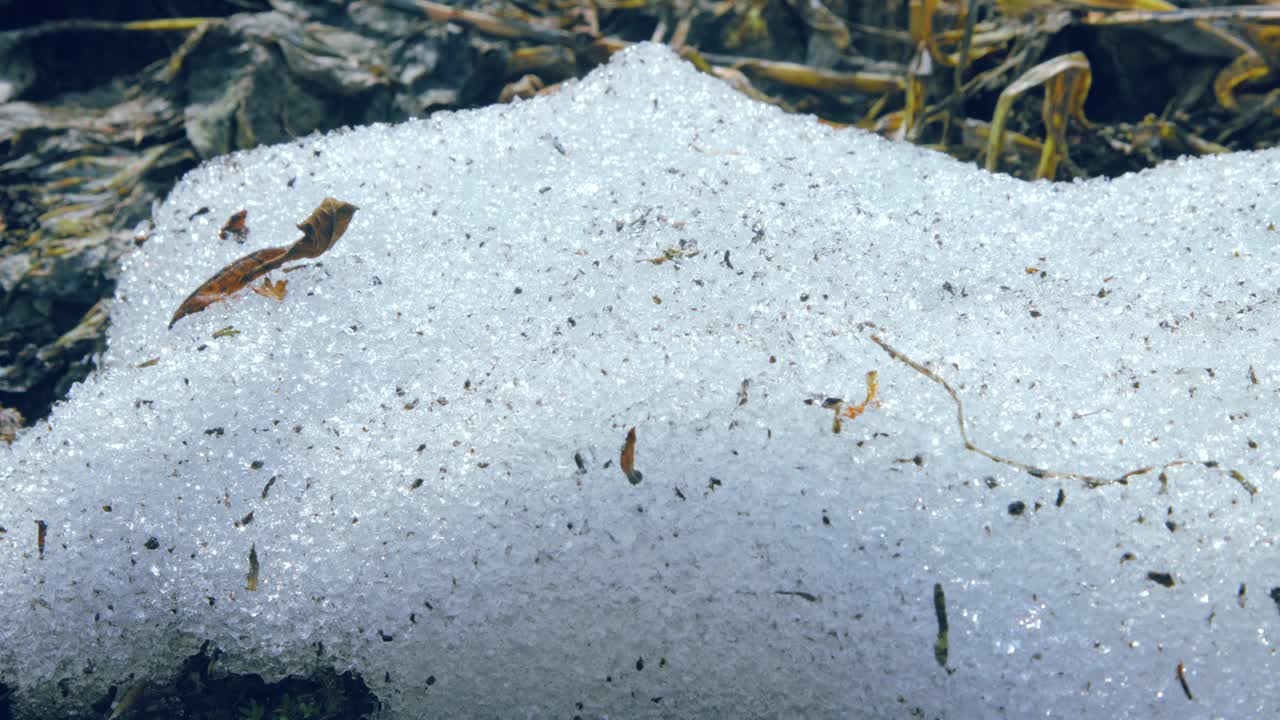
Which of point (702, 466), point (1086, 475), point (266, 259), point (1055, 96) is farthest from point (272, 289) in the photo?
point (1055, 96)

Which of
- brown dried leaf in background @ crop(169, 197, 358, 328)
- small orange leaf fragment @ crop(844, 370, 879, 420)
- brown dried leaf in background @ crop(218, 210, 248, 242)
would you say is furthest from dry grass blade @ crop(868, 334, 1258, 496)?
brown dried leaf in background @ crop(218, 210, 248, 242)

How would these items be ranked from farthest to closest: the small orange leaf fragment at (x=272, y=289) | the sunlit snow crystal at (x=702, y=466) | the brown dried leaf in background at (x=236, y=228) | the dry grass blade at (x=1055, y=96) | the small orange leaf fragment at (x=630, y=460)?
1. the dry grass blade at (x=1055, y=96)
2. the brown dried leaf in background at (x=236, y=228)
3. the small orange leaf fragment at (x=272, y=289)
4. the small orange leaf fragment at (x=630, y=460)
5. the sunlit snow crystal at (x=702, y=466)

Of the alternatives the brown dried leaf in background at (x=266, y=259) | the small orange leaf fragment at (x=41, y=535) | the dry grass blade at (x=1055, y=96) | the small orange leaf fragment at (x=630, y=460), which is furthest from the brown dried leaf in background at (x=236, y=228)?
the dry grass blade at (x=1055, y=96)

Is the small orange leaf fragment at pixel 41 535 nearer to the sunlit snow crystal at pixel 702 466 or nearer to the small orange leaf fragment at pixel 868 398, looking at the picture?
the sunlit snow crystal at pixel 702 466

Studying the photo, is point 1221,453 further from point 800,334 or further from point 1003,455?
point 800,334

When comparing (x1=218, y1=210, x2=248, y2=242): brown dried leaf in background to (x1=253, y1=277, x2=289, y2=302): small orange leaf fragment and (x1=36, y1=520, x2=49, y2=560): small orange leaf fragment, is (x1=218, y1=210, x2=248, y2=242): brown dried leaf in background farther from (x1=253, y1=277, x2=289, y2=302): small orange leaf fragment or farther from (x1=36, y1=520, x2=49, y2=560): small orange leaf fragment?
(x1=36, y1=520, x2=49, y2=560): small orange leaf fragment
